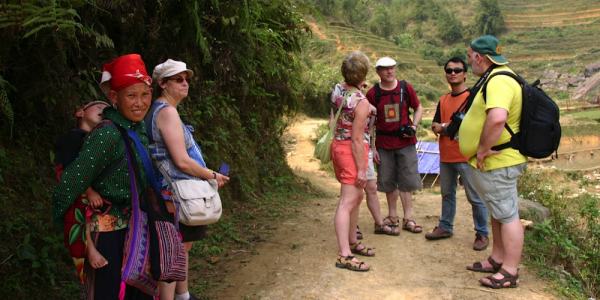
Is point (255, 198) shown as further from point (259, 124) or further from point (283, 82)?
point (283, 82)

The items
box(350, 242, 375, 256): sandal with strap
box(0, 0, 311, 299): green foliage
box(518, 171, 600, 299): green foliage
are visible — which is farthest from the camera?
box(350, 242, 375, 256): sandal with strap

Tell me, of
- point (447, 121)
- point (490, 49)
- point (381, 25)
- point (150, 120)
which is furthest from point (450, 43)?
point (150, 120)

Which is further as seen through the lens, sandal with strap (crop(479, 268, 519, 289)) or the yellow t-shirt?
sandal with strap (crop(479, 268, 519, 289))

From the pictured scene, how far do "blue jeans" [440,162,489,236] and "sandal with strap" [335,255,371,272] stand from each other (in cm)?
135

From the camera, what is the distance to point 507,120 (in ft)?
12.2

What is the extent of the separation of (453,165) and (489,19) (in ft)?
268

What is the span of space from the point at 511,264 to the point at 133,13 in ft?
13.0

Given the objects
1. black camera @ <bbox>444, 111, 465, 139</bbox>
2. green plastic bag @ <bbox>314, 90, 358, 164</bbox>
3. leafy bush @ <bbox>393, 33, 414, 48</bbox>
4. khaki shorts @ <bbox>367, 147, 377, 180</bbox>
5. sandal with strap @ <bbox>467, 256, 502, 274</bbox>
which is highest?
leafy bush @ <bbox>393, 33, 414, 48</bbox>

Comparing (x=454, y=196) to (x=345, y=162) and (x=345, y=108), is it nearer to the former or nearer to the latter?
(x=345, y=162)

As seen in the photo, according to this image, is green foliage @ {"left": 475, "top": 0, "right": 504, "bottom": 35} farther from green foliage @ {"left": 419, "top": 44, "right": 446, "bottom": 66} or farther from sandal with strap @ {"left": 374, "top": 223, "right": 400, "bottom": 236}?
sandal with strap @ {"left": 374, "top": 223, "right": 400, "bottom": 236}

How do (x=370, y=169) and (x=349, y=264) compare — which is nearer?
(x=349, y=264)

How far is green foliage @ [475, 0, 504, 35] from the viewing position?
77500 mm

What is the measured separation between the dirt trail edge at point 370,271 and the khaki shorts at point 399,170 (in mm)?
573

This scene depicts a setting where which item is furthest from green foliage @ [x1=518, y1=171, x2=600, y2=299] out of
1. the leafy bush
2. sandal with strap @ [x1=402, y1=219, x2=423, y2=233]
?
the leafy bush
